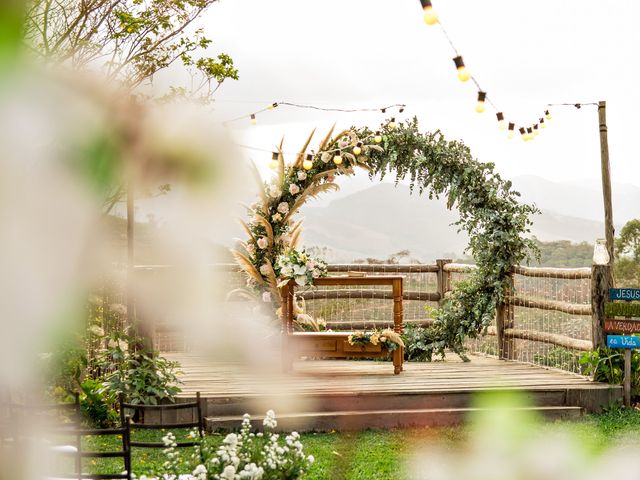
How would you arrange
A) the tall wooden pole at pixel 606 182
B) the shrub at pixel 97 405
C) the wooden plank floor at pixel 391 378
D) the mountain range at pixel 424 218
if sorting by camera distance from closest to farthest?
the shrub at pixel 97 405 → the wooden plank floor at pixel 391 378 → the tall wooden pole at pixel 606 182 → the mountain range at pixel 424 218

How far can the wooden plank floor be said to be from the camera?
7.48m

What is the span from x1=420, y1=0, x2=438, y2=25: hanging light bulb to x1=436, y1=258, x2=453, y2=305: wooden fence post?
1033 centimetres

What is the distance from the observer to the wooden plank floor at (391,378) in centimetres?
748

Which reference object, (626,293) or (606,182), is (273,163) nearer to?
(626,293)

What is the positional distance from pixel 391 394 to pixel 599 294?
7.29 feet

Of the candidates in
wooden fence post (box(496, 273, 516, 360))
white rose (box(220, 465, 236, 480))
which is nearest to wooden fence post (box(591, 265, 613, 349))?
wooden fence post (box(496, 273, 516, 360))

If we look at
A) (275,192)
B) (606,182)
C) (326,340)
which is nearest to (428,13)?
(326,340)

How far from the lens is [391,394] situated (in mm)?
7406

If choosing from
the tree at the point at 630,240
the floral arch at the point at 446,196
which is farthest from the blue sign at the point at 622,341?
the tree at the point at 630,240

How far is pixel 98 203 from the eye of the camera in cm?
49

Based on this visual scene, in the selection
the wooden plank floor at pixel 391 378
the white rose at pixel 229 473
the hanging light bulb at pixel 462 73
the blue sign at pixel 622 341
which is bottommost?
the wooden plank floor at pixel 391 378

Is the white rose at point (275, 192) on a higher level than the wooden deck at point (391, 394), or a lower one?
higher

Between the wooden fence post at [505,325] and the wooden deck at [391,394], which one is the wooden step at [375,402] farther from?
the wooden fence post at [505,325]

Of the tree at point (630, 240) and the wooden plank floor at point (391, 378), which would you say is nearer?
the wooden plank floor at point (391, 378)
